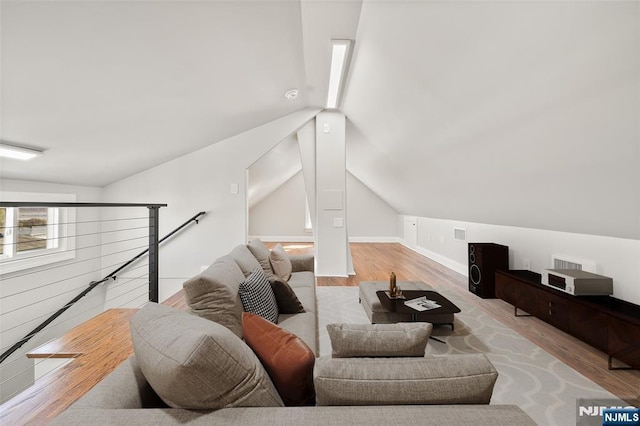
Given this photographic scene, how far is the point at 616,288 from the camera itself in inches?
106

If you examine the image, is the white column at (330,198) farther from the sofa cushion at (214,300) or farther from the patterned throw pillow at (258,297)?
the sofa cushion at (214,300)

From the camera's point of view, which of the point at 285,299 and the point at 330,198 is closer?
the point at 285,299

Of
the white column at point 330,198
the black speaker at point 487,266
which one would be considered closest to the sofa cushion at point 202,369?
the black speaker at point 487,266

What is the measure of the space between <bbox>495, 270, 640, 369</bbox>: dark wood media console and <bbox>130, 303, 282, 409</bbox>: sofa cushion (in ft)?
8.60

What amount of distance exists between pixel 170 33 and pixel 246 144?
2481 mm

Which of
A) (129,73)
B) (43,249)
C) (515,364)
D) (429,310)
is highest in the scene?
(129,73)

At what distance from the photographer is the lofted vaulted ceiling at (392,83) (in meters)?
1.66

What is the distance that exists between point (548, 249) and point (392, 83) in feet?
8.67

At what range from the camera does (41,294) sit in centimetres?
382

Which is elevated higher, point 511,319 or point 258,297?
point 258,297

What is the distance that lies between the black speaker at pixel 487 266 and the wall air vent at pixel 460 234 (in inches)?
48.2

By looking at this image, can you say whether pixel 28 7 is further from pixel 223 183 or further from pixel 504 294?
pixel 504 294

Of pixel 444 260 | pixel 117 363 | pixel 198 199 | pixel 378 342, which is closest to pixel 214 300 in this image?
pixel 378 342

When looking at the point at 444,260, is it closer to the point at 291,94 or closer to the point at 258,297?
the point at 291,94
